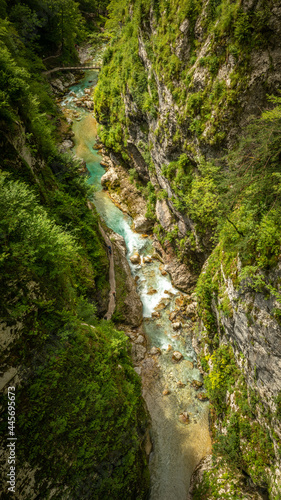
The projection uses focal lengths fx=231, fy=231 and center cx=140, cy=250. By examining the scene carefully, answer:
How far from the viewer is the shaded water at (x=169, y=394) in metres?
Answer: 10.3

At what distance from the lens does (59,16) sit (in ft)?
95.3

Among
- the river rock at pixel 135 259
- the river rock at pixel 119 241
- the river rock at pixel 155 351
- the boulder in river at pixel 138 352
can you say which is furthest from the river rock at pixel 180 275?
the boulder in river at pixel 138 352

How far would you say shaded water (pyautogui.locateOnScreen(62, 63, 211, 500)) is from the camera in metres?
10.3

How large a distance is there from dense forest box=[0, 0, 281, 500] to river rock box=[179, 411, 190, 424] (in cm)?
122

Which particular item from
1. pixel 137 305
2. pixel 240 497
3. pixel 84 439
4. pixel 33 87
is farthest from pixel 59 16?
pixel 240 497

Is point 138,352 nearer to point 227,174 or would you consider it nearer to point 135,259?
point 135,259

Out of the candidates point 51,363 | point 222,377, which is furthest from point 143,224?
point 51,363

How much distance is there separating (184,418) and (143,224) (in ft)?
41.1

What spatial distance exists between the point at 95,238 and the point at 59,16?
3311cm

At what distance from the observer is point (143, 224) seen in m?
18.3

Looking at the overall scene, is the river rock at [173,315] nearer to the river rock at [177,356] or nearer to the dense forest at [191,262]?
the dense forest at [191,262]

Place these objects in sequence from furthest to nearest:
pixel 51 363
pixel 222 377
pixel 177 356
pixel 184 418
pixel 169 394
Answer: pixel 177 356 → pixel 169 394 → pixel 184 418 → pixel 222 377 → pixel 51 363

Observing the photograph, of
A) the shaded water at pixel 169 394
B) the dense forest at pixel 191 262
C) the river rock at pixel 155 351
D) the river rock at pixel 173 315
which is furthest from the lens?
the river rock at pixel 173 315

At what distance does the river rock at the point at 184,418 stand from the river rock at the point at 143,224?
12036mm
